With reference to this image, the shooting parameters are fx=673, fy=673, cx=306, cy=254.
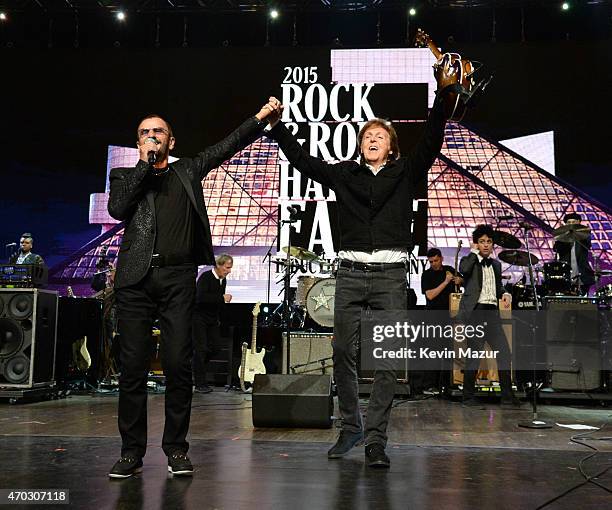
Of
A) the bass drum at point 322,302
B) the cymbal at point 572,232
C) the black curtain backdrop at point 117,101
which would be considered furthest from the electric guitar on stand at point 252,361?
the cymbal at point 572,232

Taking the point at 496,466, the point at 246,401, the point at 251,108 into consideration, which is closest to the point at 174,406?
the point at 496,466

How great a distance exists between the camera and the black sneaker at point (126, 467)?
2.83 m

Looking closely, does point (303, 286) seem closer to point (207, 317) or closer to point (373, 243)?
point (207, 317)

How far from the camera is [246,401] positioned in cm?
754

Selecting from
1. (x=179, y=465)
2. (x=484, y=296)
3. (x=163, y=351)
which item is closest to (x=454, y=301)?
(x=484, y=296)

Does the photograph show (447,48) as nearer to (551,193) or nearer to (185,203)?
(551,193)

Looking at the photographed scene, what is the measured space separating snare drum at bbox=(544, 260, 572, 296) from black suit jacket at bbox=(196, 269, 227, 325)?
162 inches

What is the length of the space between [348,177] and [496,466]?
64.8 inches

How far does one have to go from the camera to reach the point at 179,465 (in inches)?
115

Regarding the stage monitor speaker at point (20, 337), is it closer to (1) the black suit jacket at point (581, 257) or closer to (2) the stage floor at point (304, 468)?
(2) the stage floor at point (304, 468)

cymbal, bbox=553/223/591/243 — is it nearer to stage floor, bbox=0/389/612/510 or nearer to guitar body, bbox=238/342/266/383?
stage floor, bbox=0/389/612/510

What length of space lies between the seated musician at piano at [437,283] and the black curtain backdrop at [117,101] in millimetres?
2517

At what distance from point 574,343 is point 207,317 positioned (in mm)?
4542

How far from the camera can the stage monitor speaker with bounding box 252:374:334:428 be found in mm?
4891
